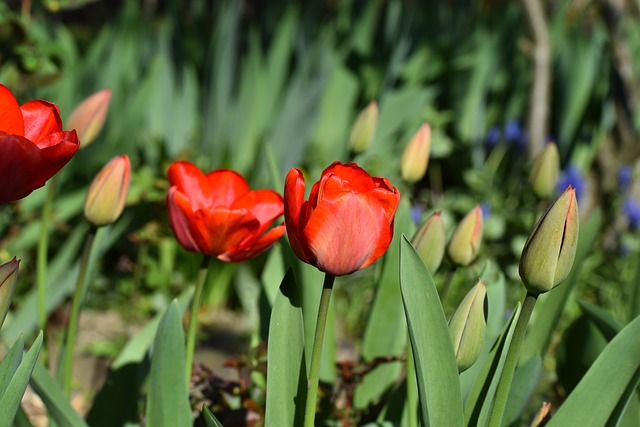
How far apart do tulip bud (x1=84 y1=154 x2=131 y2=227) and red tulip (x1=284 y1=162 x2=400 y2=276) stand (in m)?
0.35

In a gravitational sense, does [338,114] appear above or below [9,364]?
below

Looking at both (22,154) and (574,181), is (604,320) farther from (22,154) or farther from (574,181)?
(574,181)

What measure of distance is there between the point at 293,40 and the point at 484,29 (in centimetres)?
93

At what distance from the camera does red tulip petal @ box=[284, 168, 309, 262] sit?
886 mm

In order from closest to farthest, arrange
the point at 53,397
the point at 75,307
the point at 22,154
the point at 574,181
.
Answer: the point at 22,154, the point at 53,397, the point at 75,307, the point at 574,181

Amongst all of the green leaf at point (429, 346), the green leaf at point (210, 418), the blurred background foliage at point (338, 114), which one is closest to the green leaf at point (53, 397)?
the green leaf at point (210, 418)

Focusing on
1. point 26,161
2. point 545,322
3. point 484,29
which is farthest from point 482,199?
point 26,161

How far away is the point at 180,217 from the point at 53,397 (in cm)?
25

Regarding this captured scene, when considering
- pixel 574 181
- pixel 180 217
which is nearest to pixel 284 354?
pixel 180 217

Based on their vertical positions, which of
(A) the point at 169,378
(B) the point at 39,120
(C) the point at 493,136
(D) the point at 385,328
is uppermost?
(B) the point at 39,120

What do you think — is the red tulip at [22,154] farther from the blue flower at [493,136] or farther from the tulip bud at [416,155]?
the blue flower at [493,136]

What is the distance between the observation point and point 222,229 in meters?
1.05

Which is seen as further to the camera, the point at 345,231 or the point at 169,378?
the point at 169,378

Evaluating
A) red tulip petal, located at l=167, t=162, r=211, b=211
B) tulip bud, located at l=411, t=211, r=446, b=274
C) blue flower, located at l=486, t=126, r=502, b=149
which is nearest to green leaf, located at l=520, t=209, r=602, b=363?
tulip bud, located at l=411, t=211, r=446, b=274
